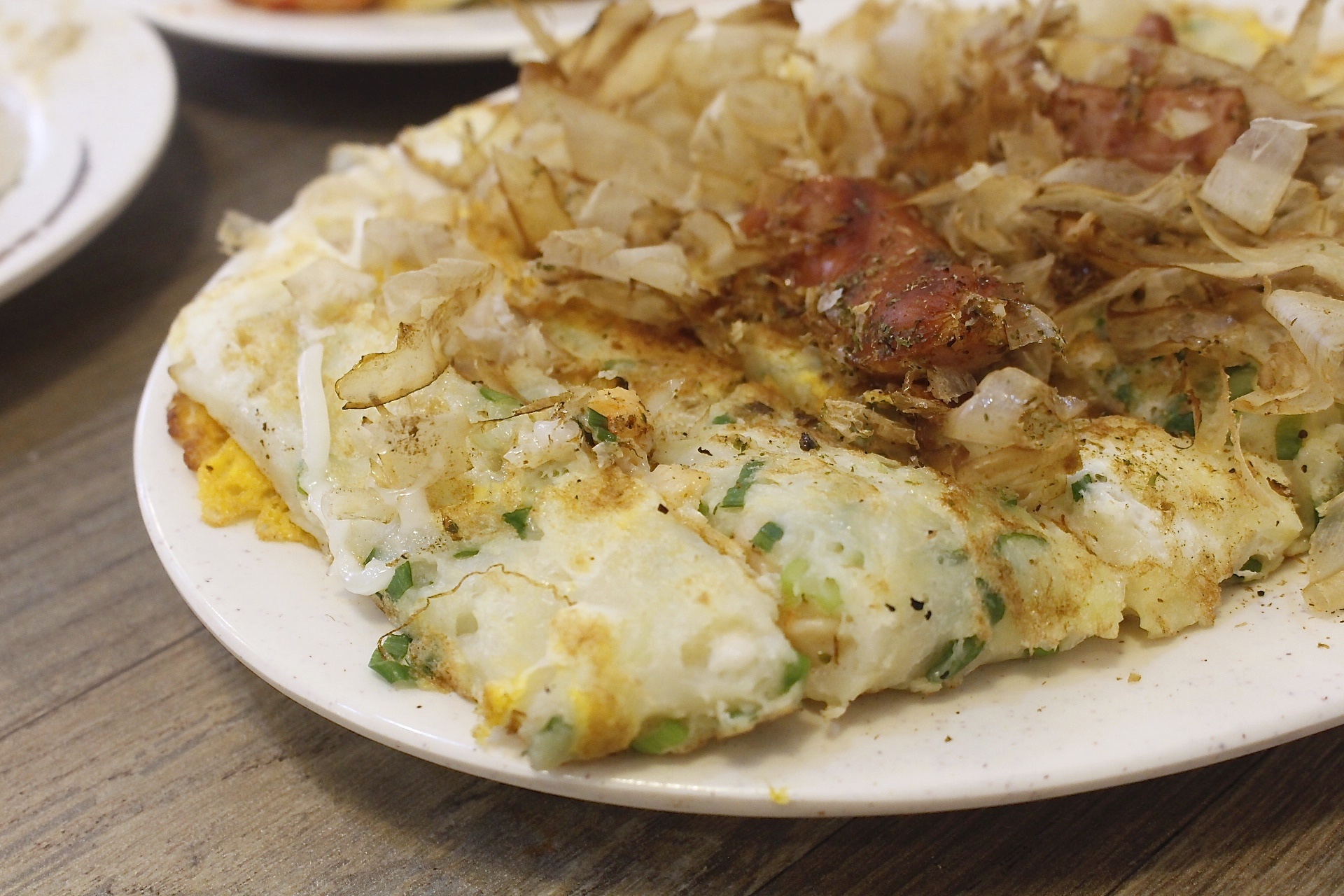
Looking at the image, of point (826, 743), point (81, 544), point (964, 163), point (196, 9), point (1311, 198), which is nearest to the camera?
point (826, 743)

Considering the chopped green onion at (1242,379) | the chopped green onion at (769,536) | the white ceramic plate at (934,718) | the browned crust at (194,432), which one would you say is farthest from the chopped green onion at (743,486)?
the browned crust at (194,432)

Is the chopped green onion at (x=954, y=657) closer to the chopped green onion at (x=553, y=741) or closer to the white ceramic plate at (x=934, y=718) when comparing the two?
the white ceramic plate at (x=934, y=718)

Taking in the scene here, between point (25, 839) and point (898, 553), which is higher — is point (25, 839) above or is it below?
below

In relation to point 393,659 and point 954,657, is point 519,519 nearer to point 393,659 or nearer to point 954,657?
point 393,659

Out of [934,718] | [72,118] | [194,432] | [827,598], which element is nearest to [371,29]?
[72,118]

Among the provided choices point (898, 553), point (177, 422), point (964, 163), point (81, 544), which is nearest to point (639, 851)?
point (898, 553)

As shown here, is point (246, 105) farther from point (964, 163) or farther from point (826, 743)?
point (826, 743)
